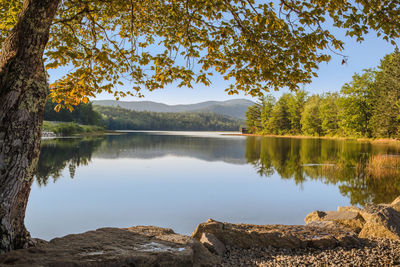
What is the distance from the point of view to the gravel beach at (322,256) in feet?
12.9

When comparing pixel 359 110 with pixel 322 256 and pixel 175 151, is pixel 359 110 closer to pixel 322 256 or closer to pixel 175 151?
pixel 175 151

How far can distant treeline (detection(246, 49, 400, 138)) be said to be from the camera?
4316 centimetres

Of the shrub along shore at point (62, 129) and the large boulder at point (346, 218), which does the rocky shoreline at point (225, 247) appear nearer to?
the large boulder at point (346, 218)

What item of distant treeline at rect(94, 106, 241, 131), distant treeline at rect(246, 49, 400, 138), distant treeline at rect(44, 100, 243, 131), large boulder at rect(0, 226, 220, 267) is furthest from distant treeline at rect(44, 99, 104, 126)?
large boulder at rect(0, 226, 220, 267)

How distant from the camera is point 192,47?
5977mm

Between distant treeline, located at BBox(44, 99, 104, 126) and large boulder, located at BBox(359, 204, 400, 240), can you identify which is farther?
distant treeline, located at BBox(44, 99, 104, 126)

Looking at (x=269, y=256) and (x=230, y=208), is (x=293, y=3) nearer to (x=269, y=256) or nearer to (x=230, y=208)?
(x=269, y=256)

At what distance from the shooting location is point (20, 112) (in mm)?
3275

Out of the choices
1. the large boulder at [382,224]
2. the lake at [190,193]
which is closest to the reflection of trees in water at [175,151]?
the lake at [190,193]

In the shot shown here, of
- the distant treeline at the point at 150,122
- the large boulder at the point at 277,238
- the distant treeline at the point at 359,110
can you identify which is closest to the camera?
the large boulder at the point at 277,238

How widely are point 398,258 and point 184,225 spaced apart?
5.14 m

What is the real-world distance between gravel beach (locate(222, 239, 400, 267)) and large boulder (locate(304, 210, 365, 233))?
137 centimetres

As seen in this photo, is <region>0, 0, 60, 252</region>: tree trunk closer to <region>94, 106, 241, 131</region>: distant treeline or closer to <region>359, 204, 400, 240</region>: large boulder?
<region>359, 204, 400, 240</region>: large boulder

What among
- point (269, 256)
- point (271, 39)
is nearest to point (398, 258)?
point (269, 256)
